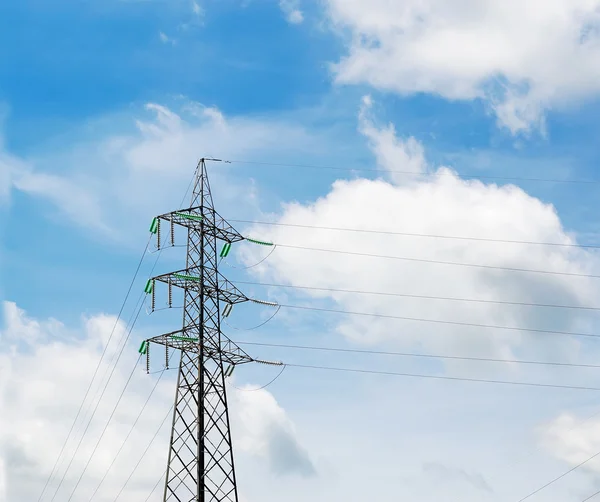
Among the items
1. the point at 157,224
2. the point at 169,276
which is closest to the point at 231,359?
the point at 169,276

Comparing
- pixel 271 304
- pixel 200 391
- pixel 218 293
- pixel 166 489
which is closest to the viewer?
pixel 166 489

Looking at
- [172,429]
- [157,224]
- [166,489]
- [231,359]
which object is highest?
[157,224]

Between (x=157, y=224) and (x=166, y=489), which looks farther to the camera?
(x=157, y=224)

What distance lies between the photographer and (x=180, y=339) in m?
54.0

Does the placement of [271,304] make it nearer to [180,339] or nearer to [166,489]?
[180,339]

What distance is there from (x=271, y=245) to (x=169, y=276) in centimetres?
999

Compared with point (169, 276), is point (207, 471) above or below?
below

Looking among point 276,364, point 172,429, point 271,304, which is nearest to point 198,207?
point 271,304

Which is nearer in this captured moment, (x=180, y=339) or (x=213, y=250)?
(x=180, y=339)

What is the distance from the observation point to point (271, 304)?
60.3 meters

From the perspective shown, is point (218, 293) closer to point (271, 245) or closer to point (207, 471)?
point (271, 245)

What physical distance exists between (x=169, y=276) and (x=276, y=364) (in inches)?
393

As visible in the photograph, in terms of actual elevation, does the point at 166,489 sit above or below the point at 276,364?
below

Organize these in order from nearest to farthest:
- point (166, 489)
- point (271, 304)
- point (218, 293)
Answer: point (166, 489), point (218, 293), point (271, 304)
